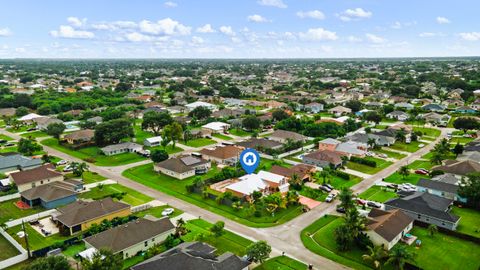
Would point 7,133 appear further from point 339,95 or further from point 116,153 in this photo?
point 339,95

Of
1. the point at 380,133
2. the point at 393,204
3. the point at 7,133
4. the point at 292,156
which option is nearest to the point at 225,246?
the point at 393,204

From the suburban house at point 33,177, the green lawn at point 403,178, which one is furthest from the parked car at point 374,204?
the suburban house at point 33,177

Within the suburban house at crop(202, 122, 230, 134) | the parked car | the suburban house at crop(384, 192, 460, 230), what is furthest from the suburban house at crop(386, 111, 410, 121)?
the parked car

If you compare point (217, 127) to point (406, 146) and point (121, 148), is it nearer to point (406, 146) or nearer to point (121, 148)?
point (121, 148)

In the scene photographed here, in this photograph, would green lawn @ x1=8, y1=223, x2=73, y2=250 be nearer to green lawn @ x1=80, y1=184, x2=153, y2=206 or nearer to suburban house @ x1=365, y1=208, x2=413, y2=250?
green lawn @ x1=80, y1=184, x2=153, y2=206

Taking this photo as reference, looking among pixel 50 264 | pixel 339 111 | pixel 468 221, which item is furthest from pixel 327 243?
pixel 339 111

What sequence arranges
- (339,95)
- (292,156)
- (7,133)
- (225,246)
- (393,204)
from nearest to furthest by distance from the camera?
(225,246) < (393,204) < (292,156) < (7,133) < (339,95)
